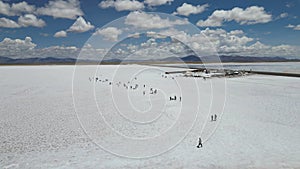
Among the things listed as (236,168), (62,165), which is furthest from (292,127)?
(62,165)

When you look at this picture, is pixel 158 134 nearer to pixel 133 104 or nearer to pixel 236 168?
pixel 236 168

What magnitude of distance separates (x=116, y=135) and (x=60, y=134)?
226 centimetres

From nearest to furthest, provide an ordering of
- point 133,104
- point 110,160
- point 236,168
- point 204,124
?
1. point 236,168
2. point 110,160
3. point 204,124
4. point 133,104

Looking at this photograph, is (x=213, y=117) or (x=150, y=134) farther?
(x=213, y=117)

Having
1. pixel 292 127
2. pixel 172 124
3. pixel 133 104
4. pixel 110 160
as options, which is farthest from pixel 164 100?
pixel 110 160

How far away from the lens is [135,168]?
6.81 meters

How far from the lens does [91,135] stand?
379 inches

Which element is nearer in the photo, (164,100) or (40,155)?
(40,155)

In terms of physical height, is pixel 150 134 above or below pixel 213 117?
below

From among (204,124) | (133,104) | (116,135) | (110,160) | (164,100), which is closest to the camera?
(110,160)

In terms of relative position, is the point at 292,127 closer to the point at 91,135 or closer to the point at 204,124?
the point at 204,124

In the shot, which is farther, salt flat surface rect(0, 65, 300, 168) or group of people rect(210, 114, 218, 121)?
group of people rect(210, 114, 218, 121)

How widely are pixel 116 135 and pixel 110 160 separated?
7.48ft

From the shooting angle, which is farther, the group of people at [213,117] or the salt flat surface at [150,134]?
the group of people at [213,117]
